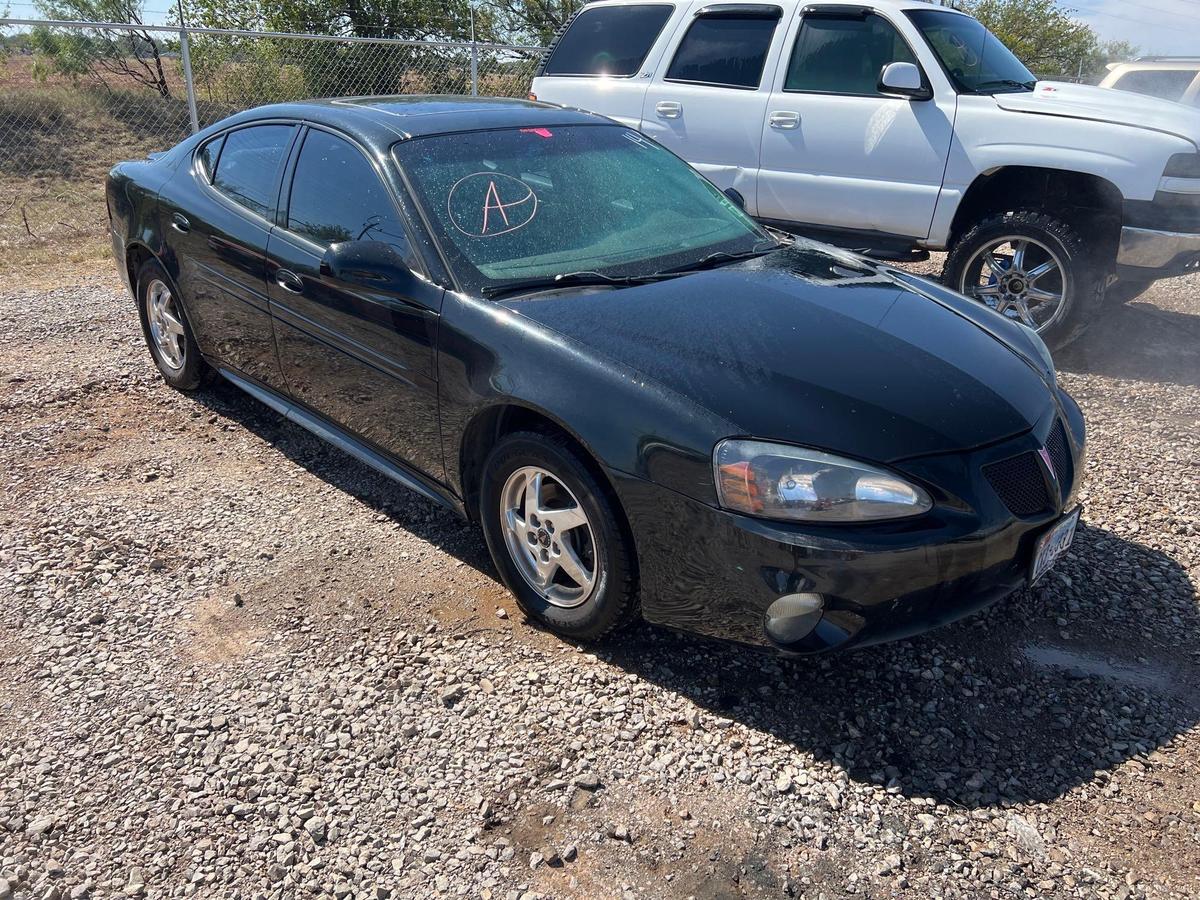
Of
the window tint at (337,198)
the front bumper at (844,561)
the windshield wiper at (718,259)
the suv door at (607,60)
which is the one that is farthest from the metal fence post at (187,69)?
the front bumper at (844,561)

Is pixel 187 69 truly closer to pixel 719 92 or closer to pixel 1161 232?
pixel 719 92

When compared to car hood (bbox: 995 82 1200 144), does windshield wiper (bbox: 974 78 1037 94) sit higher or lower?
higher

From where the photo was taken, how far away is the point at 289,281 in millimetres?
3891

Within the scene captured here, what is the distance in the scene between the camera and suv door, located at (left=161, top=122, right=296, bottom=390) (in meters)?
4.13

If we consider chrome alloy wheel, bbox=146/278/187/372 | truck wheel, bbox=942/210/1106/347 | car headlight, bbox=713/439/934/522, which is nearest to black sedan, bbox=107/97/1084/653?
car headlight, bbox=713/439/934/522

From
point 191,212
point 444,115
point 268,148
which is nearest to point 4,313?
point 191,212

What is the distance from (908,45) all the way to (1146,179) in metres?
1.74

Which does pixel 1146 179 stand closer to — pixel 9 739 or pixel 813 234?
pixel 813 234

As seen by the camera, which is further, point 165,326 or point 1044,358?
point 165,326

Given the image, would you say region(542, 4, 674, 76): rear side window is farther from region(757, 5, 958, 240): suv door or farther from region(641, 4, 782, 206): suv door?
region(757, 5, 958, 240): suv door

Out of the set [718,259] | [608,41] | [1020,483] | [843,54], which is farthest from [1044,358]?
[608,41]

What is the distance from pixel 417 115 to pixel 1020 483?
2.69 metres

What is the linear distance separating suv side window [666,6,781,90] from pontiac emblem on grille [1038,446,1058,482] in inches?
181

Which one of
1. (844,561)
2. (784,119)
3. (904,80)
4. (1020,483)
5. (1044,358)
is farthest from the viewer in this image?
(784,119)
